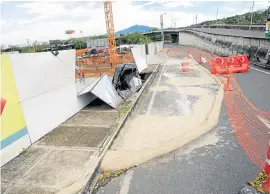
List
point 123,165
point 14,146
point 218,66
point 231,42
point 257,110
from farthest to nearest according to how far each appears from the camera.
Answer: point 231,42
point 218,66
point 257,110
point 14,146
point 123,165

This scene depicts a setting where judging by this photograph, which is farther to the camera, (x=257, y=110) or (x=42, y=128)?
(x=257, y=110)

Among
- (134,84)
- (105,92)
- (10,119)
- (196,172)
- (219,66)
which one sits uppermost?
(10,119)

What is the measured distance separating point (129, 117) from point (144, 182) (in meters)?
4.05

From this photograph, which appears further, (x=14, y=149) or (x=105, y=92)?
(x=105, y=92)

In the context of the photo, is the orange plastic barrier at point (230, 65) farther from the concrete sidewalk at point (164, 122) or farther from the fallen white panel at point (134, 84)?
the fallen white panel at point (134, 84)

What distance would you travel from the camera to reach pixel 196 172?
5.09 meters

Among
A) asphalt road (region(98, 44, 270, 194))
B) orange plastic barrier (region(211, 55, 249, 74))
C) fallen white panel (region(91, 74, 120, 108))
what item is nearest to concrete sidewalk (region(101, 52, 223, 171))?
asphalt road (region(98, 44, 270, 194))

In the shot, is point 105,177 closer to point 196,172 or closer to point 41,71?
point 196,172

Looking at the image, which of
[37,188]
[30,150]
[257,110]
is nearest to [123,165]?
[37,188]

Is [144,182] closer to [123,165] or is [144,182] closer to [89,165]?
[123,165]

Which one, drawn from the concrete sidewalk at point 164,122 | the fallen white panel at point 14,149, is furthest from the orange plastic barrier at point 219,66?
the fallen white panel at point 14,149

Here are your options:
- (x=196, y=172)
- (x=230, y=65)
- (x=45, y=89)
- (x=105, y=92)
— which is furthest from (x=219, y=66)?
(x=196, y=172)

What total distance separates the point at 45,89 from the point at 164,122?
157 inches

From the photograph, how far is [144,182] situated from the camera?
4.87m
